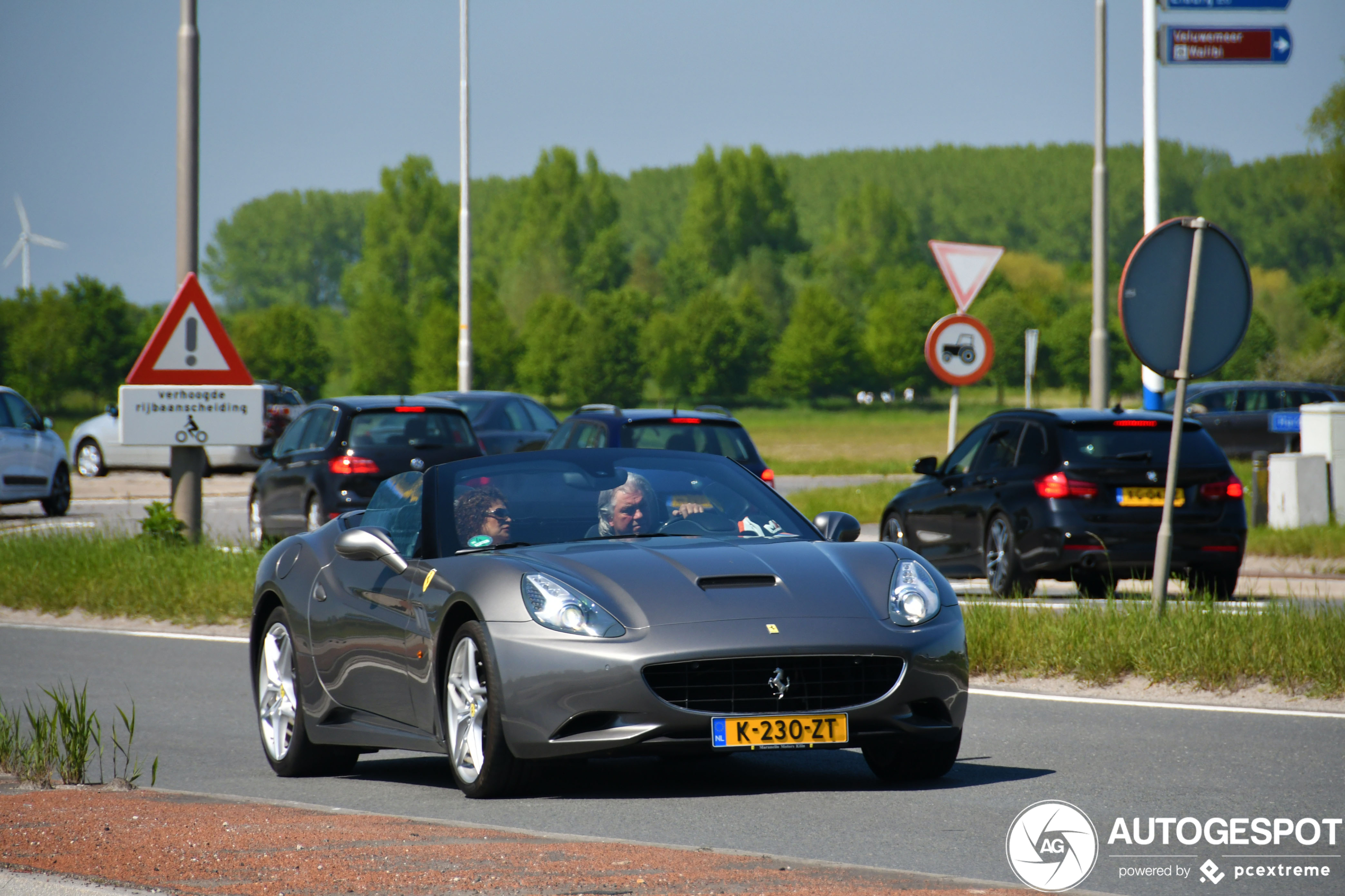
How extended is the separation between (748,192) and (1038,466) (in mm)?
171960

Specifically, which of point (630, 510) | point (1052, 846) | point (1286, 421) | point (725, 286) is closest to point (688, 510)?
point (630, 510)

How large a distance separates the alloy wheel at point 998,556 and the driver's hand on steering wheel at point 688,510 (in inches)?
318

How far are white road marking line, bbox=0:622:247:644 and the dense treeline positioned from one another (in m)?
120

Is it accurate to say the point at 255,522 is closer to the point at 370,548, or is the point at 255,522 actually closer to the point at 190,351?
the point at 190,351

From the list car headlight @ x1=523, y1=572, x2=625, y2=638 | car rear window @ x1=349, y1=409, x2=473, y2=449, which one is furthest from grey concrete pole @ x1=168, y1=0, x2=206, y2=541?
car headlight @ x1=523, y1=572, x2=625, y2=638

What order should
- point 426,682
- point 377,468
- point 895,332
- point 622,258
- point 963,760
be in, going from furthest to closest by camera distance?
point 622,258 < point 895,332 < point 377,468 < point 963,760 < point 426,682

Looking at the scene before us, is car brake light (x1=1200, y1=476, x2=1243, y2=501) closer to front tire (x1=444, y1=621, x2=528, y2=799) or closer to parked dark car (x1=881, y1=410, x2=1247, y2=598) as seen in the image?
parked dark car (x1=881, y1=410, x2=1247, y2=598)

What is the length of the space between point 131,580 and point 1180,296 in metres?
9.18

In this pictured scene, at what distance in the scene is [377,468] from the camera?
64.6ft

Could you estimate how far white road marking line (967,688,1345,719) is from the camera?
957 centimetres

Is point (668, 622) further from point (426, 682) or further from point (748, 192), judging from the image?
point (748, 192)

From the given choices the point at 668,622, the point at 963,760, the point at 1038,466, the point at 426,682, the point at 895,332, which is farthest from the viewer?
the point at 895,332

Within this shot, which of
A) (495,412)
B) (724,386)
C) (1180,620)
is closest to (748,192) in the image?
(724,386)

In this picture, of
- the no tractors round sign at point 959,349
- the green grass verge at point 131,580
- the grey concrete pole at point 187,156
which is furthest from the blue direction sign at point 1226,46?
the green grass verge at point 131,580
